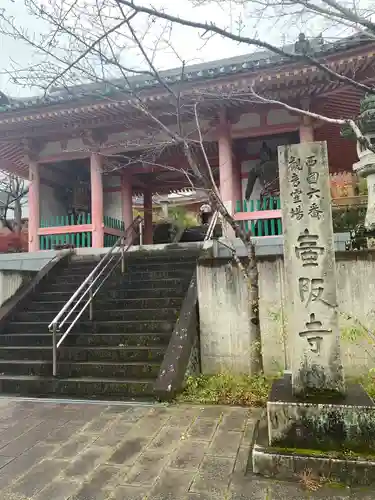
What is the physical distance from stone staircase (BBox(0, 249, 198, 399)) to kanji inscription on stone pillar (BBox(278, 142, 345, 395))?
8.18 feet

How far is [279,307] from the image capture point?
5680mm

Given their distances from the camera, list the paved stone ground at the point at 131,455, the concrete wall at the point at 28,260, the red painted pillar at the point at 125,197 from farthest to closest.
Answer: the red painted pillar at the point at 125,197
the concrete wall at the point at 28,260
the paved stone ground at the point at 131,455

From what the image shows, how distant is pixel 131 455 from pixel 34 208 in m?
9.58

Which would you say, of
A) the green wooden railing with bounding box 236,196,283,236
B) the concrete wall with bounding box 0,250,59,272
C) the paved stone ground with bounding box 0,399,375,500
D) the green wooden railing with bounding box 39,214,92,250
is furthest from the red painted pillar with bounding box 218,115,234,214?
the paved stone ground with bounding box 0,399,375,500

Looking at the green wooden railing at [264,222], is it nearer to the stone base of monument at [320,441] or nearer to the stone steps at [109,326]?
the stone steps at [109,326]

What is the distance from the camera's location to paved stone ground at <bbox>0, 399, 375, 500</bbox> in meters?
2.92

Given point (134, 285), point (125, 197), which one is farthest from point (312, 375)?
point (125, 197)

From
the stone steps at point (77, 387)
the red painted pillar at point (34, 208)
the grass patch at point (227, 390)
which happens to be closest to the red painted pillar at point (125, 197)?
the red painted pillar at point (34, 208)

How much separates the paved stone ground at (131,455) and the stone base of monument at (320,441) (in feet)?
0.47

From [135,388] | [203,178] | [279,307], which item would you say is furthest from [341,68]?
[135,388]

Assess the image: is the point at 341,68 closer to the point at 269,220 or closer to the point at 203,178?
the point at 269,220

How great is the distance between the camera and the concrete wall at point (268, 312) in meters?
5.35

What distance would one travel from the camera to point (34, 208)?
37.9 ft

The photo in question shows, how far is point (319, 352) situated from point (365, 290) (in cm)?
230
